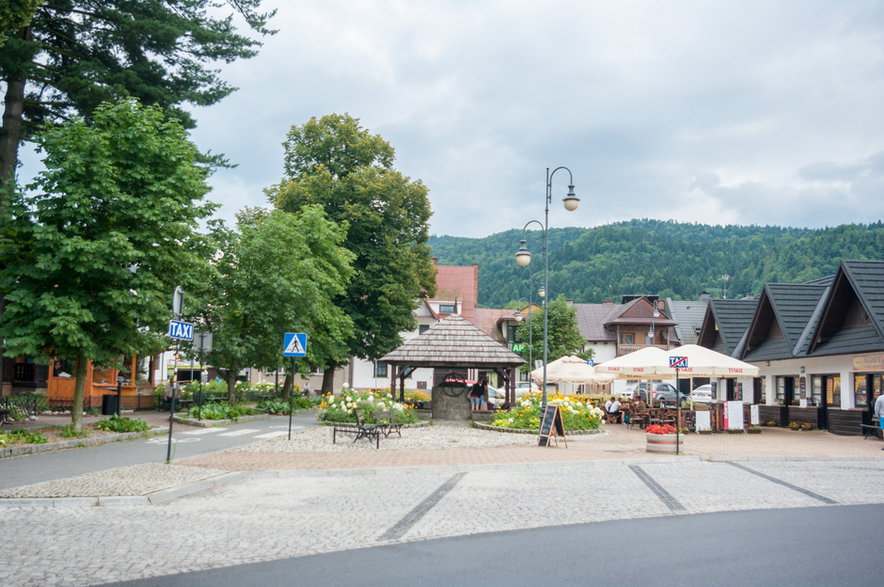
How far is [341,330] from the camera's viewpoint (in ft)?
121

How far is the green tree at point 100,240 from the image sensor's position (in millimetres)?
17422

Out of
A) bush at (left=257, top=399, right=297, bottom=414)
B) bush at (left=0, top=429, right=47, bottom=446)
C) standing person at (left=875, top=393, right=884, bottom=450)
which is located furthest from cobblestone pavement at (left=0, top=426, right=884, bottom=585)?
bush at (left=257, top=399, right=297, bottom=414)

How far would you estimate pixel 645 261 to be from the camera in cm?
12556

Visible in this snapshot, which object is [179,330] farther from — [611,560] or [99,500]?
[611,560]

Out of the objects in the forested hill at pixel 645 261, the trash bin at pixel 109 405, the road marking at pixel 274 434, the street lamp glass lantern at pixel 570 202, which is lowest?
the road marking at pixel 274 434

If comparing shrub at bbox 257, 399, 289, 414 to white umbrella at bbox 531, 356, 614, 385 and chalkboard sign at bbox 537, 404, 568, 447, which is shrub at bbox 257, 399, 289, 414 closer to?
white umbrella at bbox 531, 356, 614, 385

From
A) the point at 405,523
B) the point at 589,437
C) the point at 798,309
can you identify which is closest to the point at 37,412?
the point at 589,437

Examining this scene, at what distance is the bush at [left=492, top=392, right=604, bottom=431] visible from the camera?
2377cm

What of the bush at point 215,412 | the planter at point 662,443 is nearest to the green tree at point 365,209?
the bush at point 215,412

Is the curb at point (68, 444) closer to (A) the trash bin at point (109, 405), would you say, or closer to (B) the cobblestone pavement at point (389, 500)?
→ (B) the cobblestone pavement at point (389, 500)

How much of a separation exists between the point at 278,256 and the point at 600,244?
106 meters

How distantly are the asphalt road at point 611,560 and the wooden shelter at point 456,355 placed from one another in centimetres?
1864

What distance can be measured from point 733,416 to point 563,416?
26.1 feet

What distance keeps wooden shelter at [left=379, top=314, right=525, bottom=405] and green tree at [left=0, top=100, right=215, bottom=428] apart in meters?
10.9
